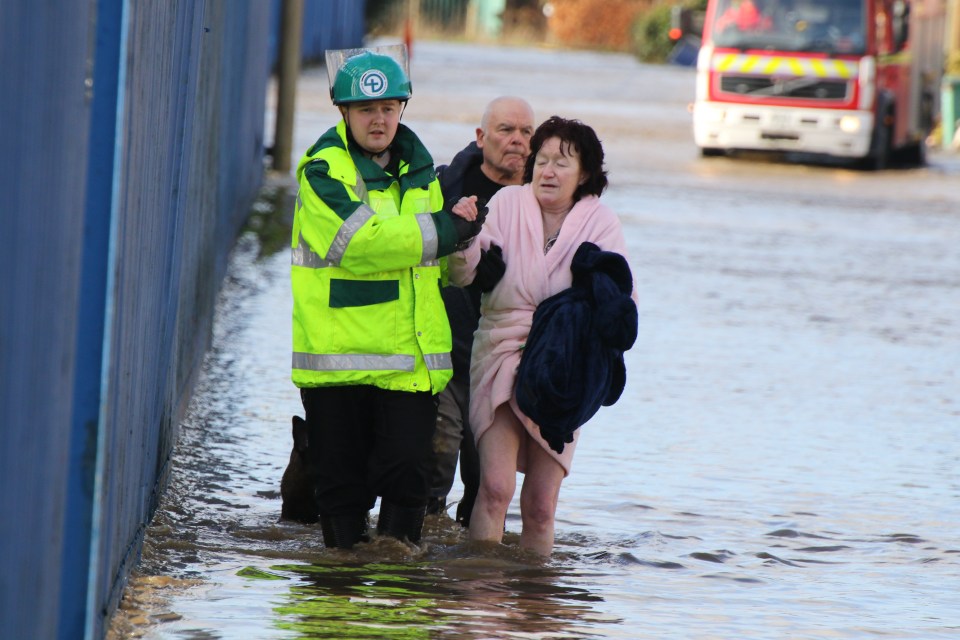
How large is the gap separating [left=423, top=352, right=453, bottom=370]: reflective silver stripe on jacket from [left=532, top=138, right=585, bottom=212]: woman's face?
22.8 inches

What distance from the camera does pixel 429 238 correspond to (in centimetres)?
504

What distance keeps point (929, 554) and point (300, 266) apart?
95.6 inches

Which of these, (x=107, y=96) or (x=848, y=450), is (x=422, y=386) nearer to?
(x=107, y=96)

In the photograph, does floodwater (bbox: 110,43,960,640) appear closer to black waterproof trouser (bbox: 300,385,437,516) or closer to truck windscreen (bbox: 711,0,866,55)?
black waterproof trouser (bbox: 300,385,437,516)

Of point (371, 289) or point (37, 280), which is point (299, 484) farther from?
point (37, 280)

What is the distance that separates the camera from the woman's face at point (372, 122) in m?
5.17

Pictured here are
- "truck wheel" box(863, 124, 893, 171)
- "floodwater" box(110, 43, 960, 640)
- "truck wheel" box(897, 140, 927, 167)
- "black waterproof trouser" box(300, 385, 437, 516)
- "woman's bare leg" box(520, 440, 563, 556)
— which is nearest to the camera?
"floodwater" box(110, 43, 960, 640)

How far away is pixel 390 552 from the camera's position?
545 cm

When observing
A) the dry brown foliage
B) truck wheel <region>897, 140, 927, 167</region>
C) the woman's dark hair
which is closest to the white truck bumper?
truck wheel <region>897, 140, 927, 167</region>

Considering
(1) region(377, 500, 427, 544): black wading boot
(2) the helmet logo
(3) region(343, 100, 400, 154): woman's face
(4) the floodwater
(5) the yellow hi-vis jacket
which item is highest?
(2) the helmet logo

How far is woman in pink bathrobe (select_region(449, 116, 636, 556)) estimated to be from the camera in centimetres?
542

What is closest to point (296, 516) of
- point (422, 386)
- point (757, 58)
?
point (422, 386)

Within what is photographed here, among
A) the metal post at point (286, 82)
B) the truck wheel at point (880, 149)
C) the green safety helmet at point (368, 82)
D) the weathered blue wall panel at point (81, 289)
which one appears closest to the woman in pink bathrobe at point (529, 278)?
the green safety helmet at point (368, 82)

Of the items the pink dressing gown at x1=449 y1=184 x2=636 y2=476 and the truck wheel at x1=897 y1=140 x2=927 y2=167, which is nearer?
the pink dressing gown at x1=449 y1=184 x2=636 y2=476
